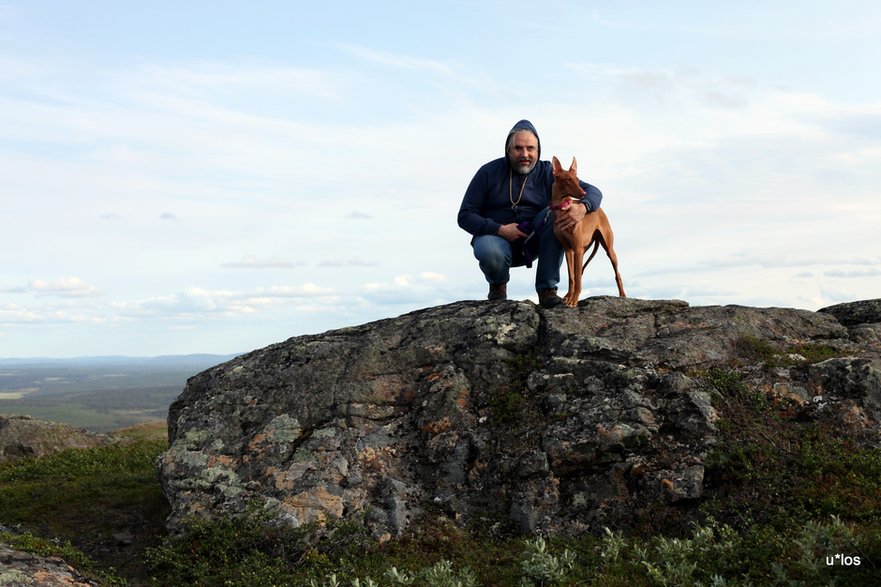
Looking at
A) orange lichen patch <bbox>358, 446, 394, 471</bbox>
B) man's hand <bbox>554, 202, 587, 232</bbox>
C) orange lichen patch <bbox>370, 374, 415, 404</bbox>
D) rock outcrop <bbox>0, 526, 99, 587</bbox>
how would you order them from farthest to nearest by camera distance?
man's hand <bbox>554, 202, 587, 232</bbox> → orange lichen patch <bbox>370, 374, 415, 404</bbox> → orange lichen patch <bbox>358, 446, 394, 471</bbox> → rock outcrop <bbox>0, 526, 99, 587</bbox>

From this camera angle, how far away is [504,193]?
13781 mm

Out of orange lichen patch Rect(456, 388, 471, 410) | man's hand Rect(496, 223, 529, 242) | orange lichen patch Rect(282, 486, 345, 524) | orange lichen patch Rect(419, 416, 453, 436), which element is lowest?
orange lichen patch Rect(282, 486, 345, 524)

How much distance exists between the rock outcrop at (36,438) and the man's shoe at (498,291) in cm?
1443

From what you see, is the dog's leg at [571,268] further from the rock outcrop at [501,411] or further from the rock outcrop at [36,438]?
the rock outcrop at [36,438]

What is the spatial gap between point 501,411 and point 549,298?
3.13 meters

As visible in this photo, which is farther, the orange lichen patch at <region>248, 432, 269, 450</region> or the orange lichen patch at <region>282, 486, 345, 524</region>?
the orange lichen patch at <region>248, 432, 269, 450</region>

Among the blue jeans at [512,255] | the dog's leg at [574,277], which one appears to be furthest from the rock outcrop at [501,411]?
the blue jeans at [512,255]

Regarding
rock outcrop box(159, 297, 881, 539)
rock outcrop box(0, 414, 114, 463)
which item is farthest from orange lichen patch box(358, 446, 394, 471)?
rock outcrop box(0, 414, 114, 463)

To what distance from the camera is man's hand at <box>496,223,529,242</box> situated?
13336 mm

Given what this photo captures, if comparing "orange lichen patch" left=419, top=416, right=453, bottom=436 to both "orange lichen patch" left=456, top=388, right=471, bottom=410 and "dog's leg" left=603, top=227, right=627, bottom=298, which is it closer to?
"orange lichen patch" left=456, top=388, right=471, bottom=410

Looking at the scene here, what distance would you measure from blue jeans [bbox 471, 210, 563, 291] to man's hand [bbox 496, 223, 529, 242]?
14cm

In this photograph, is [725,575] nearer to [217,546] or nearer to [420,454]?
[420,454]

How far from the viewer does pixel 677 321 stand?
41.9 ft

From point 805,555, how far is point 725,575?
908 mm
